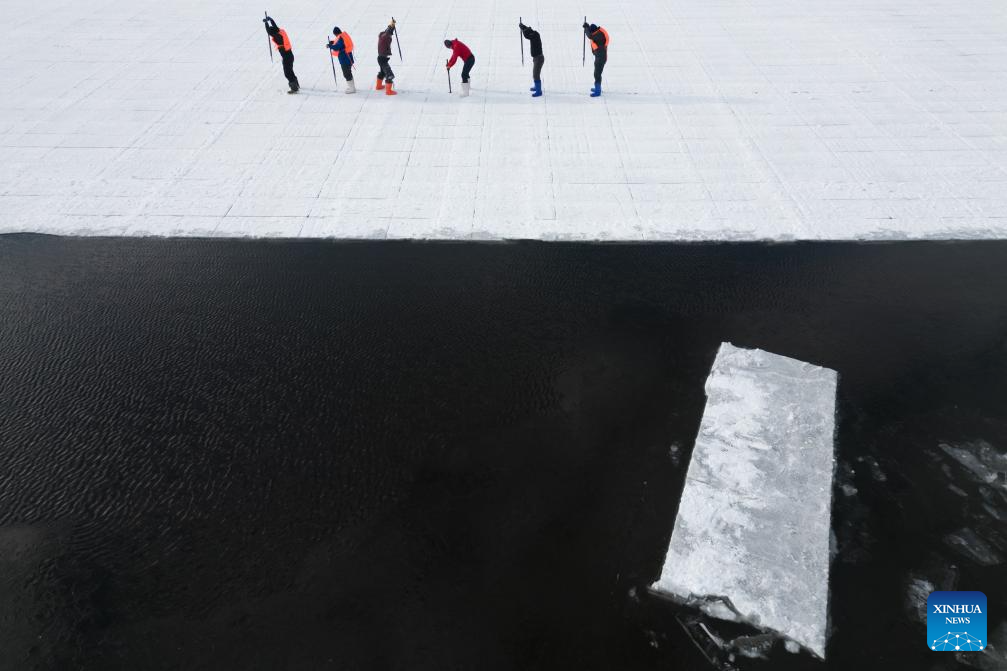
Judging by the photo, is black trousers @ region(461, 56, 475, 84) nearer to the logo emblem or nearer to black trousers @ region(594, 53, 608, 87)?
black trousers @ region(594, 53, 608, 87)

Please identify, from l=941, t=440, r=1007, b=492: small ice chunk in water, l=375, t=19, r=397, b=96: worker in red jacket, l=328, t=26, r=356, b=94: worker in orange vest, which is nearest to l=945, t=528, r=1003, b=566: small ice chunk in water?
l=941, t=440, r=1007, b=492: small ice chunk in water

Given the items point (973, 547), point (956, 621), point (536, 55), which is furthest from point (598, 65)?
point (956, 621)

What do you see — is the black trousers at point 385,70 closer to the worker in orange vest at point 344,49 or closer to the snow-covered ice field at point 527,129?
the snow-covered ice field at point 527,129

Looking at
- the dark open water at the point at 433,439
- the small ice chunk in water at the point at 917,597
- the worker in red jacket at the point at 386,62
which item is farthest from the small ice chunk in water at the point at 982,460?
the worker in red jacket at the point at 386,62

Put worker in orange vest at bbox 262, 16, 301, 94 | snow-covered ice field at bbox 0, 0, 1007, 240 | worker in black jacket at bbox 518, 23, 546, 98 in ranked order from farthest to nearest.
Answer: worker in orange vest at bbox 262, 16, 301, 94 < worker in black jacket at bbox 518, 23, 546, 98 < snow-covered ice field at bbox 0, 0, 1007, 240

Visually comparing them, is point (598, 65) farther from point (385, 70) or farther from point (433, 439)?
point (433, 439)
